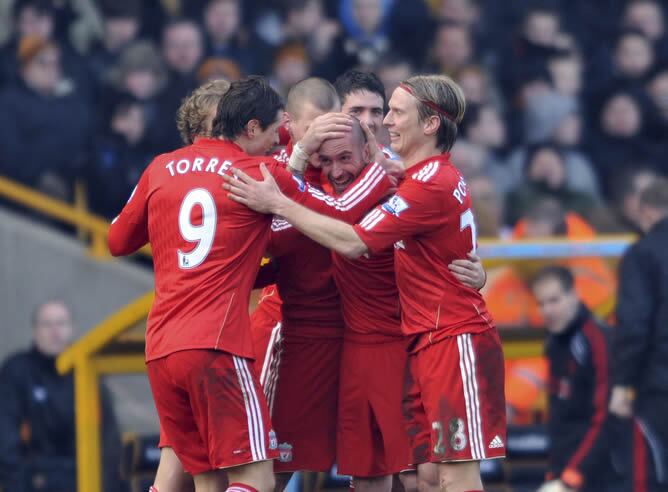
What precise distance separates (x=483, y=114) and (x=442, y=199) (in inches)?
213

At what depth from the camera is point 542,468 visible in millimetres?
8297

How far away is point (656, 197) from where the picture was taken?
8.20 m

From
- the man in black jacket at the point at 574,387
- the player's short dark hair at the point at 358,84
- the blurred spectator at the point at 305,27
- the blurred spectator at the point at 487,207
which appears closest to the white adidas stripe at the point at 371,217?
the player's short dark hair at the point at 358,84

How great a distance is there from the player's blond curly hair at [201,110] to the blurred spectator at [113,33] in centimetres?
515

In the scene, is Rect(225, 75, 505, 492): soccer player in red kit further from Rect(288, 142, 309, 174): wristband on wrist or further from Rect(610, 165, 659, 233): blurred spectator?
Rect(610, 165, 659, 233): blurred spectator

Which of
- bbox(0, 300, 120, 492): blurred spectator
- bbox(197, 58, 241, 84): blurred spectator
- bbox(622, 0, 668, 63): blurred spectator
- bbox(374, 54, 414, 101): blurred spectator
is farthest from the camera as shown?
bbox(622, 0, 668, 63): blurred spectator

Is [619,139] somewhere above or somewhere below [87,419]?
above

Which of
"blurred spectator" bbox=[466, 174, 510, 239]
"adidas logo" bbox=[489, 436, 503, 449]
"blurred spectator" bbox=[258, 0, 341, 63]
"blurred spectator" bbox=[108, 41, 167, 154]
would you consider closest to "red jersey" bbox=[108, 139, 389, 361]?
"adidas logo" bbox=[489, 436, 503, 449]

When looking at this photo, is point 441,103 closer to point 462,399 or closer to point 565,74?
point 462,399

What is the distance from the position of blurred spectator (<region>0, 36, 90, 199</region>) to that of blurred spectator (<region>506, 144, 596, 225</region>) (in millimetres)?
3246

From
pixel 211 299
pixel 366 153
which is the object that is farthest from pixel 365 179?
pixel 211 299

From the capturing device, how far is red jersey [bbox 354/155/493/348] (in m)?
5.80

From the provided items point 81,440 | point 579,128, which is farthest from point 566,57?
point 81,440

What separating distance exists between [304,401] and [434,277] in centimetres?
89
